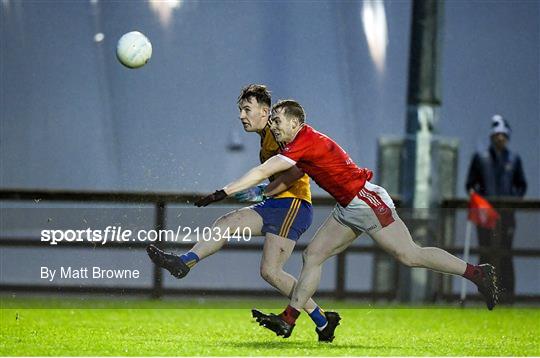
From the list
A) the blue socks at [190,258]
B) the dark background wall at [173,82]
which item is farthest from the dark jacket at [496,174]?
the blue socks at [190,258]

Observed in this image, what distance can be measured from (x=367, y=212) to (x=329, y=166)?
339 millimetres

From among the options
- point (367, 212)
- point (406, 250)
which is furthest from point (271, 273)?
point (406, 250)

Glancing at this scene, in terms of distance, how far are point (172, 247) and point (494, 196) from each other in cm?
299

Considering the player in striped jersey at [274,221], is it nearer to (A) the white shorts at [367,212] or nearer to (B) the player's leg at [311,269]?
(B) the player's leg at [311,269]

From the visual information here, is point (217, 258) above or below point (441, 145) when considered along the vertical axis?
below

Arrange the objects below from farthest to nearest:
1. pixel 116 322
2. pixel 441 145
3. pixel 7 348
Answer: pixel 441 145
pixel 116 322
pixel 7 348

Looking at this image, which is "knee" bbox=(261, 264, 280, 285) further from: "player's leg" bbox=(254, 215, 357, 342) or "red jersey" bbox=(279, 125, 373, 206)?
"red jersey" bbox=(279, 125, 373, 206)

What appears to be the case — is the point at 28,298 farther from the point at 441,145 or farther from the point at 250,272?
the point at 441,145

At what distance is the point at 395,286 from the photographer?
12266 mm

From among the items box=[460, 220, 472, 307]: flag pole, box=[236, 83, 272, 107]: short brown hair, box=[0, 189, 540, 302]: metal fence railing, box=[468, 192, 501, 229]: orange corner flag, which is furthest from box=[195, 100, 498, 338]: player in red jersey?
box=[468, 192, 501, 229]: orange corner flag

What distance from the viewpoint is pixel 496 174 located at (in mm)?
11914

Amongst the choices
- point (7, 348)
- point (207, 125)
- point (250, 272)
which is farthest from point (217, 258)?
point (7, 348)

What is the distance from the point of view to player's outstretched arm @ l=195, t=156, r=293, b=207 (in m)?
6.97

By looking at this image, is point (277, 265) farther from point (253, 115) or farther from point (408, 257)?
point (253, 115)
